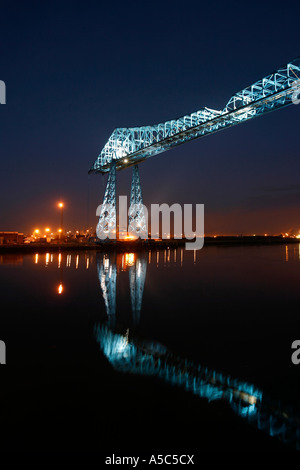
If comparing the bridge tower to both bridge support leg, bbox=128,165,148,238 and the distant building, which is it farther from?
the distant building

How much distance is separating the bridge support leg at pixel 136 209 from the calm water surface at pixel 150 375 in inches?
1218

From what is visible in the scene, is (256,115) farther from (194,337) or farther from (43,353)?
(43,353)

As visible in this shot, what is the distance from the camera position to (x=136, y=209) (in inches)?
1515

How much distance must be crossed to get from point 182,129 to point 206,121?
9.80m

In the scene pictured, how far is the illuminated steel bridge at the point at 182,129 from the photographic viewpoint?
22234 millimetres

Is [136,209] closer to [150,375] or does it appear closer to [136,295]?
[136,295]

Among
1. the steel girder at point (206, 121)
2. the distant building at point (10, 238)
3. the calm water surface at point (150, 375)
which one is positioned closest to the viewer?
the calm water surface at point (150, 375)

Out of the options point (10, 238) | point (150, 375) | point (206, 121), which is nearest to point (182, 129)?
point (206, 121)

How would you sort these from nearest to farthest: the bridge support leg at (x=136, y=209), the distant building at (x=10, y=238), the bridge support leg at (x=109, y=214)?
the bridge support leg at (x=109, y=214) < the distant building at (x=10, y=238) < the bridge support leg at (x=136, y=209)

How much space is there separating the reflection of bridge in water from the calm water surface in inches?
0.5

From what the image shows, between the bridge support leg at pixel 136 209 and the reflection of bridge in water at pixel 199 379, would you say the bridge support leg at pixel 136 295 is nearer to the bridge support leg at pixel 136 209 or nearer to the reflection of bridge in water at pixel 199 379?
the reflection of bridge in water at pixel 199 379

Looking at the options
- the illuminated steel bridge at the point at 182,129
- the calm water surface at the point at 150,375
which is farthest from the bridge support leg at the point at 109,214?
the calm water surface at the point at 150,375
